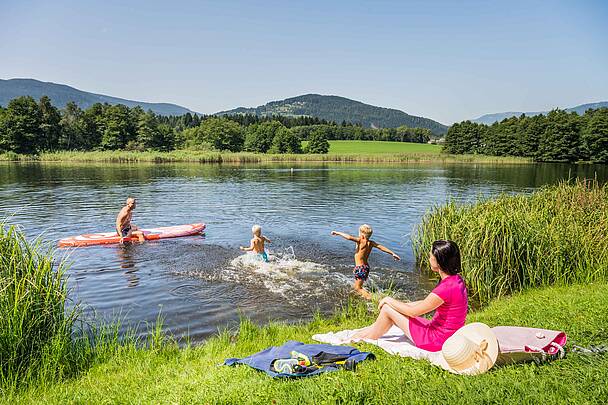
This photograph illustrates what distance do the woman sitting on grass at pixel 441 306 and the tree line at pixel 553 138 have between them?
8901 centimetres

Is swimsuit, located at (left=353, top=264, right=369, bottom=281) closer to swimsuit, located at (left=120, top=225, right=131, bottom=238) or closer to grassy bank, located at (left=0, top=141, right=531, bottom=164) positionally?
swimsuit, located at (left=120, top=225, right=131, bottom=238)

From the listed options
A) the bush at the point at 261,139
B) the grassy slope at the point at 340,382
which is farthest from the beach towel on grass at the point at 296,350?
the bush at the point at 261,139

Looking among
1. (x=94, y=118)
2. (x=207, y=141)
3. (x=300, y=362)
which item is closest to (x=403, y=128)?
(x=207, y=141)

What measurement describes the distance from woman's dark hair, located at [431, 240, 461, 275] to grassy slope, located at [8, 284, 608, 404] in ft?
4.41

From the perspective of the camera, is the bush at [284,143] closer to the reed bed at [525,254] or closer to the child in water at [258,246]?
the child in water at [258,246]

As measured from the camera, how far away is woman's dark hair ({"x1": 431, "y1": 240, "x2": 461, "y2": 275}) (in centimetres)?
605

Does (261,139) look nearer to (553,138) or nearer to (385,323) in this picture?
(553,138)

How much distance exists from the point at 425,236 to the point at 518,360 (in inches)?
353

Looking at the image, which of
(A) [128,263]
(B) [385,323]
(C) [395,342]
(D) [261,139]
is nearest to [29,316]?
(B) [385,323]

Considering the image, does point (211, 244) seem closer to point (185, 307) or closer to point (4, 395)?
point (185, 307)

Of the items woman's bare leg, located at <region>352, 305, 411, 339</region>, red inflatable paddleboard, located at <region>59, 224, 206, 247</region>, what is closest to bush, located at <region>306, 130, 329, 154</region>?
red inflatable paddleboard, located at <region>59, 224, 206, 247</region>

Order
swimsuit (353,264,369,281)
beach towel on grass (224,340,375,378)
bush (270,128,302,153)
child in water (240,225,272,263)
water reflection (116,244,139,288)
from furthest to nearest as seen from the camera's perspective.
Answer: bush (270,128,302,153)
child in water (240,225,272,263)
water reflection (116,244,139,288)
swimsuit (353,264,369,281)
beach towel on grass (224,340,375,378)

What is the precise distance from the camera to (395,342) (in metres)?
6.79

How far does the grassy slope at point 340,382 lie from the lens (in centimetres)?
468
